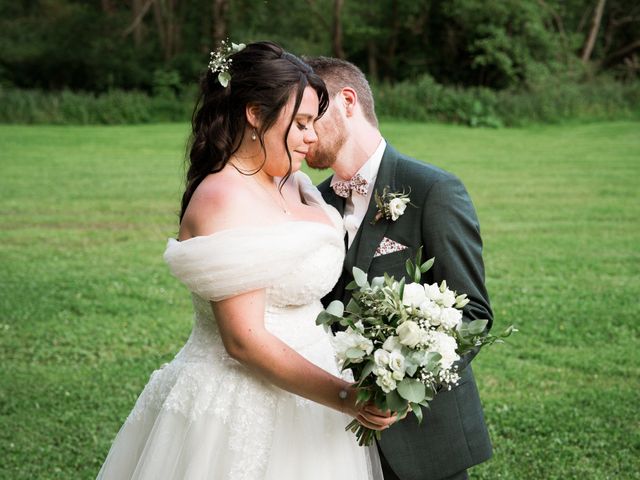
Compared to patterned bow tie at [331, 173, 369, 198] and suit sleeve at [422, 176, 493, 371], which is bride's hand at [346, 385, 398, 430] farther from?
patterned bow tie at [331, 173, 369, 198]

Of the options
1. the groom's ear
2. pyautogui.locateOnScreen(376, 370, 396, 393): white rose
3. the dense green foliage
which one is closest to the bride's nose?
the groom's ear

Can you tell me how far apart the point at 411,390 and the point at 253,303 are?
2.00 feet

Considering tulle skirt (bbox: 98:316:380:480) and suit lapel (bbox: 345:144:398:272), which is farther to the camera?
suit lapel (bbox: 345:144:398:272)

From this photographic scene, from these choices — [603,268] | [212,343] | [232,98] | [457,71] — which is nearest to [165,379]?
[212,343]

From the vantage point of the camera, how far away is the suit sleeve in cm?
338

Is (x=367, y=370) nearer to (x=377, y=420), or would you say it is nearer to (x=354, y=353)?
(x=354, y=353)

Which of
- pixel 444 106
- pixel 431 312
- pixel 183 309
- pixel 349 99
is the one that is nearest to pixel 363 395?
pixel 431 312

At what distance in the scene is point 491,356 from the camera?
793 centimetres

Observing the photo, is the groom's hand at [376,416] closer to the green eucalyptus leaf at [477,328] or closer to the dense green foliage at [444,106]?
the green eucalyptus leaf at [477,328]

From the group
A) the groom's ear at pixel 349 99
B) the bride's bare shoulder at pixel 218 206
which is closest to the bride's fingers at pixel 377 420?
the bride's bare shoulder at pixel 218 206

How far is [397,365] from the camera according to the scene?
2729 mm

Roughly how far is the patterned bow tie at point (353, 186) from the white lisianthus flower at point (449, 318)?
3.43ft

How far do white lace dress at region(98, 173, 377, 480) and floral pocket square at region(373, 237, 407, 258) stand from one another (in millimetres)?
217

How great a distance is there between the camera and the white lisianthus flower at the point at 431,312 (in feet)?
9.22
